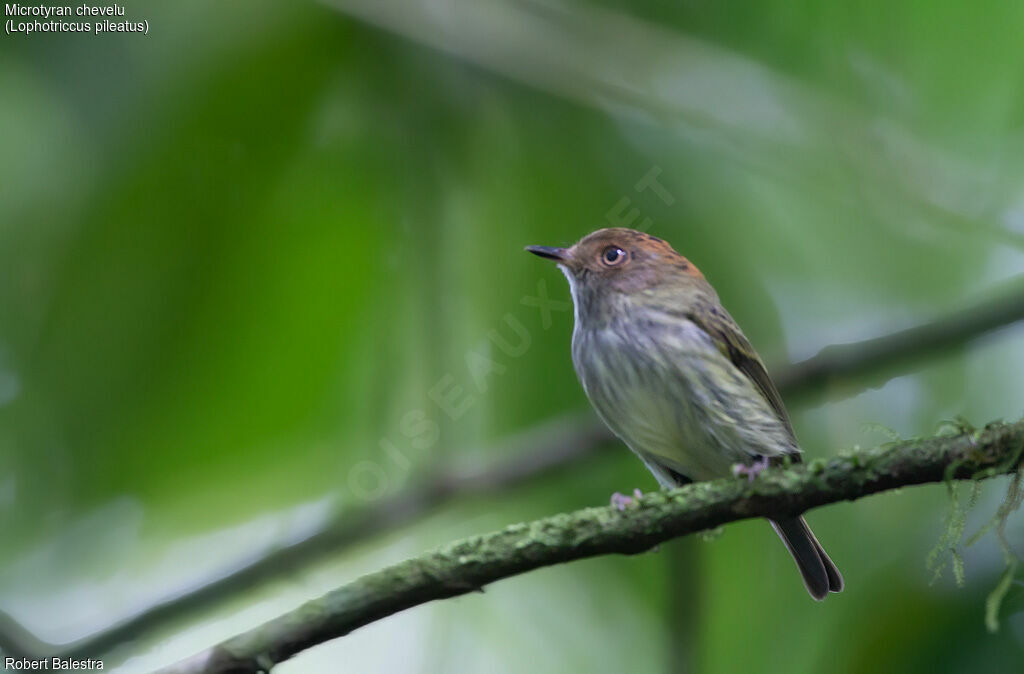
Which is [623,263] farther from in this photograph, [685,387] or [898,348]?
[898,348]

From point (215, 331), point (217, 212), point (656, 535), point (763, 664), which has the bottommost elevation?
point (763, 664)

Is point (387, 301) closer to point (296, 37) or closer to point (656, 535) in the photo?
point (296, 37)

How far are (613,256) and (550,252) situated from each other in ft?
1.45

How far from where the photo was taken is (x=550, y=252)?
378 centimetres

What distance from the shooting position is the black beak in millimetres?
3713

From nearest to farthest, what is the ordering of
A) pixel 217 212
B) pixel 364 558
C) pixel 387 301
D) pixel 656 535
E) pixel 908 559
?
pixel 656 535, pixel 908 559, pixel 217 212, pixel 387 301, pixel 364 558

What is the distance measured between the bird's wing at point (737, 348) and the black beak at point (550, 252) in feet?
1.74

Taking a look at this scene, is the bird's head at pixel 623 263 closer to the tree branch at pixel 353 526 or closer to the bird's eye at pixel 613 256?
the bird's eye at pixel 613 256

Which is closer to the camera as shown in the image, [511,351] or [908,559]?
[908,559]

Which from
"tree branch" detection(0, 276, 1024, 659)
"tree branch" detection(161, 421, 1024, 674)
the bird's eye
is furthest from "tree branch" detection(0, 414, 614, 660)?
"tree branch" detection(161, 421, 1024, 674)

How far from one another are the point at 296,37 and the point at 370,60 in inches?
11.2

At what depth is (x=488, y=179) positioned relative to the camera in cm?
384

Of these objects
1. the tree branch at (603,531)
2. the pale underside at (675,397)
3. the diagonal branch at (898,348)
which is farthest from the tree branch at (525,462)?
the tree branch at (603,531)

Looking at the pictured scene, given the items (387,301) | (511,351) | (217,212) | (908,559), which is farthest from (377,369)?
(908,559)
